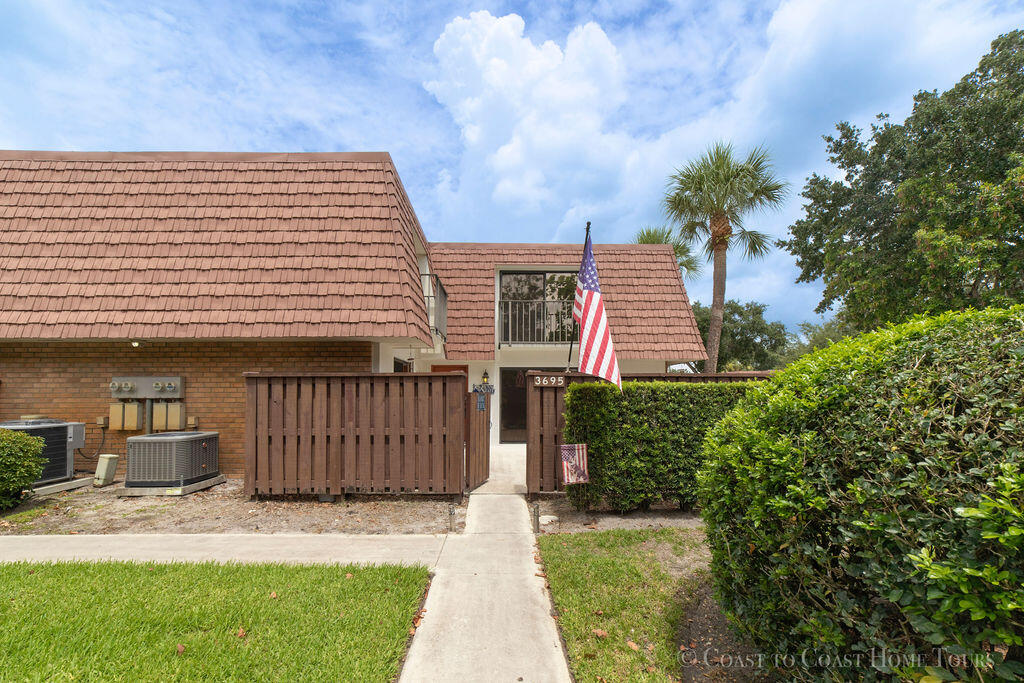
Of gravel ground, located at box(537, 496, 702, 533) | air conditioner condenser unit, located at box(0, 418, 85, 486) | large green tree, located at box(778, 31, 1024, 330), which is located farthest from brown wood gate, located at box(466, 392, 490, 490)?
large green tree, located at box(778, 31, 1024, 330)

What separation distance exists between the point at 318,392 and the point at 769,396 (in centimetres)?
571

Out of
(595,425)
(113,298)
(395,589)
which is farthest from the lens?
(113,298)

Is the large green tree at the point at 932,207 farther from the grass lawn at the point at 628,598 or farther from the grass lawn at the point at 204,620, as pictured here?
the grass lawn at the point at 204,620

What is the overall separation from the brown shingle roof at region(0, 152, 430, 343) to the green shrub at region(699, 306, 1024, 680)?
19.4ft

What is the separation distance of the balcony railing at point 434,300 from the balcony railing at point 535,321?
2258mm

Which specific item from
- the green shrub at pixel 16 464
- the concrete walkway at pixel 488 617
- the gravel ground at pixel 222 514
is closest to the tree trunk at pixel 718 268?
the gravel ground at pixel 222 514

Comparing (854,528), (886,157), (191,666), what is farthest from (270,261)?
(886,157)

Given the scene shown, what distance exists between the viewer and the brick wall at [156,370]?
26.7 ft

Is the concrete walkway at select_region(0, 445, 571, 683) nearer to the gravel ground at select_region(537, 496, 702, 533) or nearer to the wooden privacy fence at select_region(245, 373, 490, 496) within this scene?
the gravel ground at select_region(537, 496, 702, 533)

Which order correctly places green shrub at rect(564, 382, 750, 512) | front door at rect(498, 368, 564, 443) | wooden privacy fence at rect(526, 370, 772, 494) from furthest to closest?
front door at rect(498, 368, 564, 443)
wooden privacy fence at rect(526, 370, 772, 494)
green shrub at rect(564, 382, 750, 512)

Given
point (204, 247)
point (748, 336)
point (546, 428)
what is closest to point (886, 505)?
point (546, 428)

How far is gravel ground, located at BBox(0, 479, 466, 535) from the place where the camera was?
5438mm

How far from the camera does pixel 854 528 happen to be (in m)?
1.90

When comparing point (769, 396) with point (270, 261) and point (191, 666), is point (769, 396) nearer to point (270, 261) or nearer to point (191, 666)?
point (191, 666)
